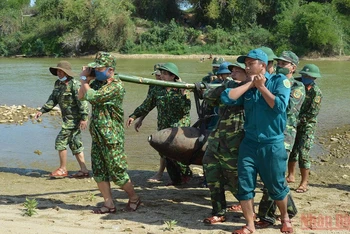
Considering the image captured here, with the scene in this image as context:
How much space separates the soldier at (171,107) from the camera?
665 cm

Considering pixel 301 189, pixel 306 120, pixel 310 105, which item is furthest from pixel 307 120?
pixel 301 189

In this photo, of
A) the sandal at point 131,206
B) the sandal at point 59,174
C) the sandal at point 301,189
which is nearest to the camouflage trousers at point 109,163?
the sandal at point 131,206

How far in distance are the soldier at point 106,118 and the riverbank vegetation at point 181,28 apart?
39305 millimetres

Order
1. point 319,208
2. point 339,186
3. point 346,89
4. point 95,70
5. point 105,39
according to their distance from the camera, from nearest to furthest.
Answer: point 95,70 → point 319,208 → point 339,186 → point 346,89 → point 105,39

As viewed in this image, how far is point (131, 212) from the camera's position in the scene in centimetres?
562

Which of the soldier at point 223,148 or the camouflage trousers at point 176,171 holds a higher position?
the soldier at point 223,148

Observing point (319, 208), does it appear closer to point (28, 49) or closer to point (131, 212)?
point (131, 212)

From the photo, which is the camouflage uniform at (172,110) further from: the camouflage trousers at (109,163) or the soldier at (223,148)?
the soldier at (223,148)

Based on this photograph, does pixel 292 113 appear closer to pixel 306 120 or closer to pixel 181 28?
pixel 306 120

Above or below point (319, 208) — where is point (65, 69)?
above

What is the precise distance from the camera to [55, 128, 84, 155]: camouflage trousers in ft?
24.7

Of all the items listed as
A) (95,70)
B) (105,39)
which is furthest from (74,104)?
(105,39)

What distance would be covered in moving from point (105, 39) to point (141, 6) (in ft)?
37.6

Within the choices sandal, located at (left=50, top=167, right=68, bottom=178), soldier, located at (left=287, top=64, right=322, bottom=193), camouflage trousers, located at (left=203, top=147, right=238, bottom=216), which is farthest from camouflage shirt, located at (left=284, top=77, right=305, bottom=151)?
sandal, located at (left=50, top=167, right=68, bottom=178)
